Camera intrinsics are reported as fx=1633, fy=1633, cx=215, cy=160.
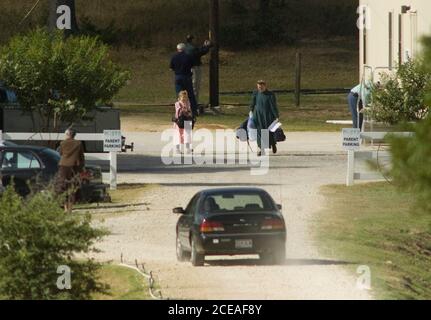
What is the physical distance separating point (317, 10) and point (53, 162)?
48.8 meters

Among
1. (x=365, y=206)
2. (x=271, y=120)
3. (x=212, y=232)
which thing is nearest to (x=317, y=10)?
(x=271, y=120)

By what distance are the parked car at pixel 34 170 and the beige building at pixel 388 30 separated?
455 inches

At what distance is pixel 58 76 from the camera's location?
3206 centimetres

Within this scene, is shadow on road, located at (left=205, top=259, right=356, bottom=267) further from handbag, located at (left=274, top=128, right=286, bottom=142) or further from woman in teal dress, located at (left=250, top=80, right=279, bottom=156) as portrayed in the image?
handbag, located at (left=274, top=128, right=286, bottom=142)

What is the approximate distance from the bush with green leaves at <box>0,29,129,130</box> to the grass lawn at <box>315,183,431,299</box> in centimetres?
503

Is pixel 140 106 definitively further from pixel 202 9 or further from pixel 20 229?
pixel 20 229

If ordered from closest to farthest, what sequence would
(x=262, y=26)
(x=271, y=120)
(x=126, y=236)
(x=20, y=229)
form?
(x=20, y=229) < (x=126, y=236) < (x=271, y=120) < (x=262, y=26)

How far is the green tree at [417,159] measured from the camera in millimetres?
13898

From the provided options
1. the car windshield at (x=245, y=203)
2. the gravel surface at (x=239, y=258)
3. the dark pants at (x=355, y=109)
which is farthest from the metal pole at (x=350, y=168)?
the car windshield at (x=245, y=203)

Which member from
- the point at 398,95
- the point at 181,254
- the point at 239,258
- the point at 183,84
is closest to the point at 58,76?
the point at 398,95

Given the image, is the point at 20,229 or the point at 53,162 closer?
the point at 20,229

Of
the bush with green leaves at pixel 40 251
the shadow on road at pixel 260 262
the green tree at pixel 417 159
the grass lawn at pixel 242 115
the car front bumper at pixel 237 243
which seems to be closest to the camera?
the green tree at pixel 417 159

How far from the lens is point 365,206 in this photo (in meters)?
28.8

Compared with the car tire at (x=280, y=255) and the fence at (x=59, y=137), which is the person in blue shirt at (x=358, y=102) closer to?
the fence at (x=59, y=137)
